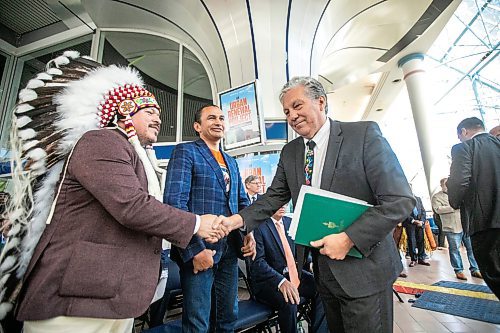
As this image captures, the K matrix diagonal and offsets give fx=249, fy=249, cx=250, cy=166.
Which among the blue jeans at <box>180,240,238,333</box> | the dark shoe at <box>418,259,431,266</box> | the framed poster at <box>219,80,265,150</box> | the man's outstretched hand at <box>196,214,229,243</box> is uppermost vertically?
the framed poster at <box>219,80,265,150</box>

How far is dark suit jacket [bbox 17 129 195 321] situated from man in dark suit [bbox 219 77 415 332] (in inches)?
18.6

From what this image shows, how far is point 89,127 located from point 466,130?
303cm

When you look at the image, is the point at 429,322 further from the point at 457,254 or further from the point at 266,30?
the point at 266,30

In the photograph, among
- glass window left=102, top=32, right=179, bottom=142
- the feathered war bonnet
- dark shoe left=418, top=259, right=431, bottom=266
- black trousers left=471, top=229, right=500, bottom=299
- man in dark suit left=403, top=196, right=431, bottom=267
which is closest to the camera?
the feathered war bonnet

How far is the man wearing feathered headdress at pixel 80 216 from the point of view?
772 millimetres

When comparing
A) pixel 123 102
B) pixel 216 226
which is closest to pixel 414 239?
pixel 216 226

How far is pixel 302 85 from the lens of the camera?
120cm

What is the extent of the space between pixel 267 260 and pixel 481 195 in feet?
5.95

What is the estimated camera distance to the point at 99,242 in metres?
0.84

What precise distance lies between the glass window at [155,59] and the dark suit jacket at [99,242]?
15.8 ft

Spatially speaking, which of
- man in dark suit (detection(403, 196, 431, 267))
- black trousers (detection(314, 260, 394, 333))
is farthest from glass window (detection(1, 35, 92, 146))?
man in dark suit (detection(403, 196, 431, 267))

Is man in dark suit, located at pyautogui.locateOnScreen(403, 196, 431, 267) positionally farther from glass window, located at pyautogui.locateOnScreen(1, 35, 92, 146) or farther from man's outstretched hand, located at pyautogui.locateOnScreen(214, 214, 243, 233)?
glass window, located at pyautogui.locateOnScreen(1, 35, 92, 146)

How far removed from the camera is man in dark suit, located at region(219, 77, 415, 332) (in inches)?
35.9

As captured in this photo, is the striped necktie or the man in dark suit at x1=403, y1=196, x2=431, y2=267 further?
the man in dark suit at x1=403, y1=196, x2=431, y2=267
